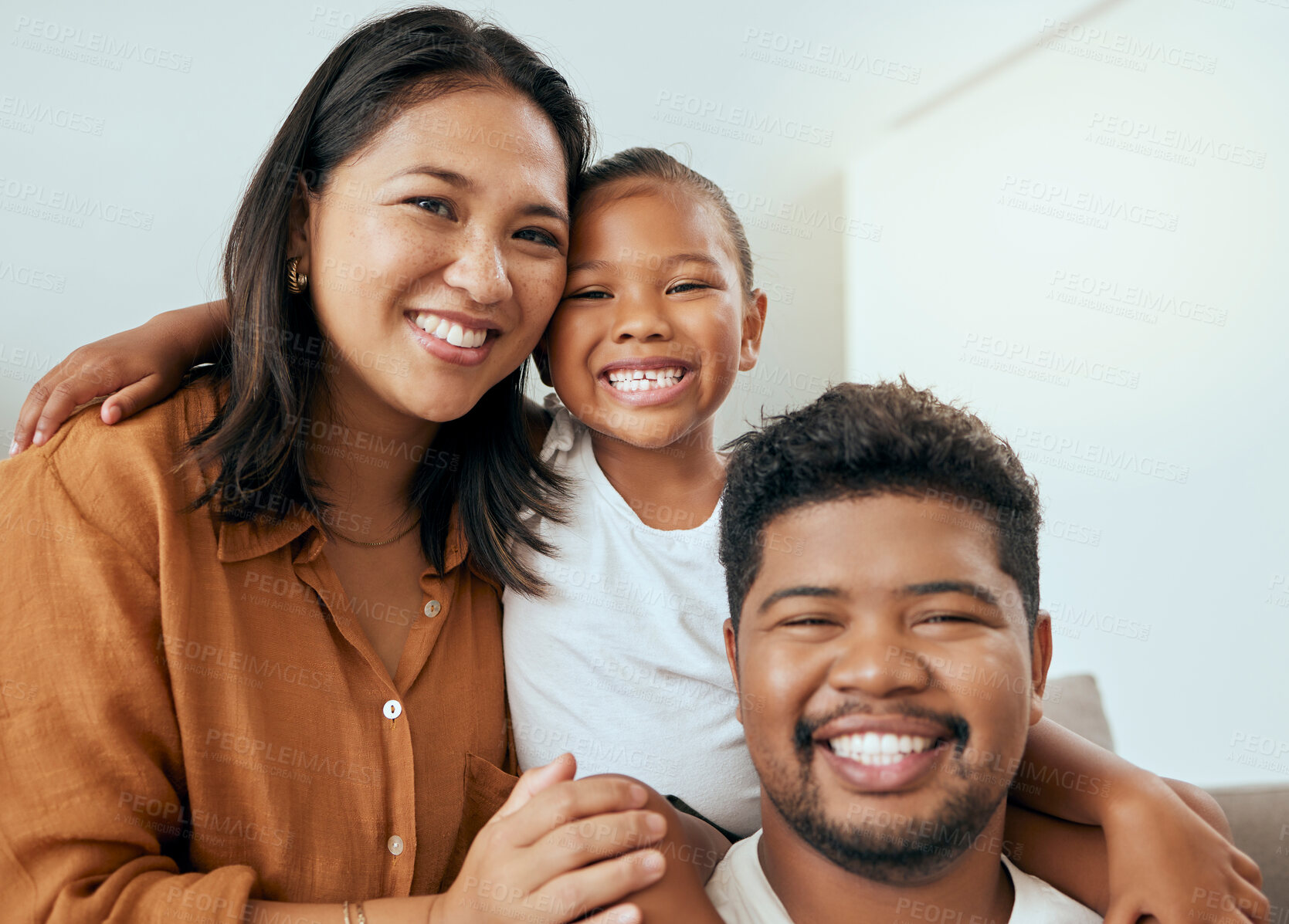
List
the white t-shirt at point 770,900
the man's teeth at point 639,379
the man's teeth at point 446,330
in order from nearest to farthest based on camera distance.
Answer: the white t-shirt at point 770,900 → the man's teeth at point 446,330 → the man's teeth at point 639,379

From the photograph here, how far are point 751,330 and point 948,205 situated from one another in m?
1.90

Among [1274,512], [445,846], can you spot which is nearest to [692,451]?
[445,846]

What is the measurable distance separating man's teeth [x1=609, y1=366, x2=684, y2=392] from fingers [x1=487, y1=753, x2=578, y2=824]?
2.34 ft

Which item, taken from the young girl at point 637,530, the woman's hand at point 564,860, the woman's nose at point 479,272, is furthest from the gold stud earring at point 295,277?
the woman's hand at point 564,860

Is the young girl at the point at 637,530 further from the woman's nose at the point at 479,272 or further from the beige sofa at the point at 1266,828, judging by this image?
the beige sofa at the point at 1266,828

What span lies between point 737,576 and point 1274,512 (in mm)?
2505

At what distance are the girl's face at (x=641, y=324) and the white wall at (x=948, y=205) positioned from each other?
1321 mm

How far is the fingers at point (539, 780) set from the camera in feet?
4.03

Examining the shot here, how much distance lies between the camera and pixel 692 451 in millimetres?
1926

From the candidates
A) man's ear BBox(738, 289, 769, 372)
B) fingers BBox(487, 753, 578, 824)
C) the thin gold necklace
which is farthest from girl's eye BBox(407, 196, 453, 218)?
fingers BBox(487, 753, 578, 824)

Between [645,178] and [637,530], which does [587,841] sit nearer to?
[637,530]

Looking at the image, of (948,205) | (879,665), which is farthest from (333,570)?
(948,205)

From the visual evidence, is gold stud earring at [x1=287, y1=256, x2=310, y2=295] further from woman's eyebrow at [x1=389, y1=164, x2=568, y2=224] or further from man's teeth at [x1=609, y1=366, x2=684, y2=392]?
man's teeth at [x1=609, y1=366, x2=684, y2=392]

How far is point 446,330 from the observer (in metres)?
1.51
